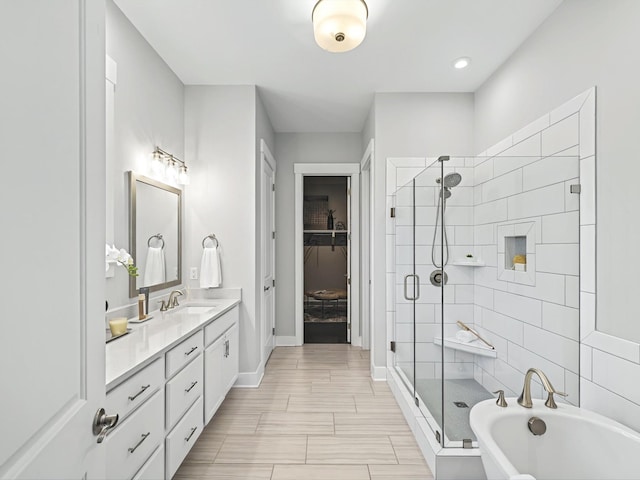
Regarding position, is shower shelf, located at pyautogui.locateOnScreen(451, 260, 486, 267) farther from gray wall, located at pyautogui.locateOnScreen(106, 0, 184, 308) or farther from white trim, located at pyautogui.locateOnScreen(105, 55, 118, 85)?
white trim, located at pyautogui.locateOnScreen(105, 55, 118, 85)

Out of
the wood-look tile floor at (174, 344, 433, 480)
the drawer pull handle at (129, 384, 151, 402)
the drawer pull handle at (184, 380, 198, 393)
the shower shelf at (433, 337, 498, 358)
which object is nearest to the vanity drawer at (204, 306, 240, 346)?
the drawer pull handle at (184, 380, 198, 393)

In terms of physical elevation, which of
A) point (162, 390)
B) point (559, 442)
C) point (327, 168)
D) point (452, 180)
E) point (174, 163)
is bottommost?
point (559, 442)

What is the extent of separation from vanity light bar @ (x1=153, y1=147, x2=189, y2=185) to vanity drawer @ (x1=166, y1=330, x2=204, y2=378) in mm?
1370

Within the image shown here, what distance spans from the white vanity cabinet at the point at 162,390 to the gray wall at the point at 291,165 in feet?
6.63

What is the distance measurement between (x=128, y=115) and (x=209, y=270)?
1.38 m

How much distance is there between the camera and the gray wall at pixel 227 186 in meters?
3.29

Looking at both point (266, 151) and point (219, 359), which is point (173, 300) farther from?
point (266, 151)

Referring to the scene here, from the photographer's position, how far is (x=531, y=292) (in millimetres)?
2424

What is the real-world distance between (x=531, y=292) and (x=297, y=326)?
2951mm

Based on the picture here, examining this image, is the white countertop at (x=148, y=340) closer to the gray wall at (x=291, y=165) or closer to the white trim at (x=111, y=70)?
the white trim at (x=111, y=70)

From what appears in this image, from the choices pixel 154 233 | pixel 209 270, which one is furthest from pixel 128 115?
pixel 209 270

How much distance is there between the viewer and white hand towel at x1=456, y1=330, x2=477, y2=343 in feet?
9.11

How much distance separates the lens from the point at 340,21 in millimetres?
2059

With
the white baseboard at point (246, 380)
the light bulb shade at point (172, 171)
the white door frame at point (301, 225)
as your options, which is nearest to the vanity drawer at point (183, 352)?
the white baseboard at point (246, 380)
